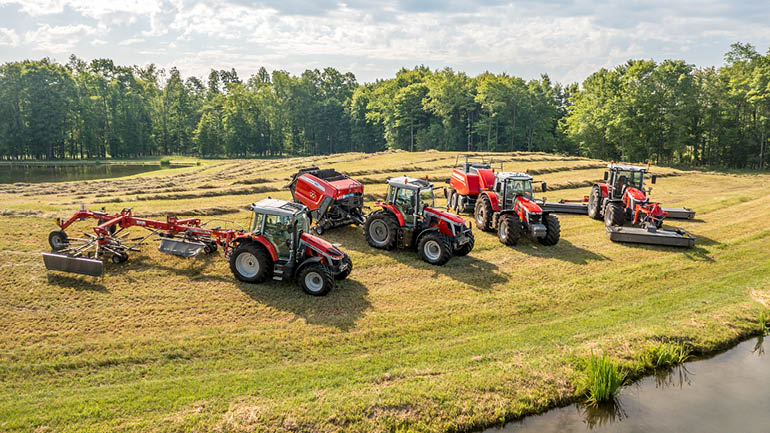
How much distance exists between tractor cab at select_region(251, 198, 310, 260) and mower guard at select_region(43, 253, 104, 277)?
13.4ft

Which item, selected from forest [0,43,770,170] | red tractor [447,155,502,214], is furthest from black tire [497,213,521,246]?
forest [0,43,770,170]

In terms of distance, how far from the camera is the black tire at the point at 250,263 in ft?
40.1

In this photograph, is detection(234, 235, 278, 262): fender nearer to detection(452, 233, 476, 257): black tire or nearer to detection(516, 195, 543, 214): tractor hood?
detection(452, 233, 476, 257): black tire

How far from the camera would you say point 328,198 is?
1702 centimetres

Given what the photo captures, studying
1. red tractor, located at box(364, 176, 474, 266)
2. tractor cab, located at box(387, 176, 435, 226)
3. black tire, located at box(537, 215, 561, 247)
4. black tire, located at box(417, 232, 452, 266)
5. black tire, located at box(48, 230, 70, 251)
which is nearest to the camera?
black tire, located at box(48, 230, 70, 251)

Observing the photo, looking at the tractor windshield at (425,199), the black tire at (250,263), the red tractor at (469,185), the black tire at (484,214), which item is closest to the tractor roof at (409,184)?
the tractor windshield at (425,199)

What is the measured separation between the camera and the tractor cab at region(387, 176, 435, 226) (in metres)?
15.2

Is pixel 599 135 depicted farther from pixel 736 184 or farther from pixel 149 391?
pixel 149 391

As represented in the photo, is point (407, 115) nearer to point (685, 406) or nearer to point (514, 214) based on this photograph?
point (514, 214)

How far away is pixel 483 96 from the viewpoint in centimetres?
6731

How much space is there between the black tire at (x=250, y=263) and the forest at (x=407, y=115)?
53.7 metres

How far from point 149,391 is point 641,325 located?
34.5 feet

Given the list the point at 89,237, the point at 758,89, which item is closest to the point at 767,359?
the point at 89,237

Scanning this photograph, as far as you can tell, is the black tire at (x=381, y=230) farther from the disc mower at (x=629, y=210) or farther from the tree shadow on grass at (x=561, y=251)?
the disc mower at (x=629, y=210)
